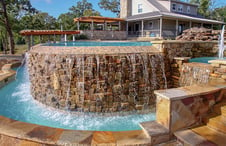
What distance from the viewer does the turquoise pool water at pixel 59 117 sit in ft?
15.5

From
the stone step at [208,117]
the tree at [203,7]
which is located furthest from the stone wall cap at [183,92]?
the tree at [203,7]

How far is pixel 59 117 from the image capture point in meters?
5.26

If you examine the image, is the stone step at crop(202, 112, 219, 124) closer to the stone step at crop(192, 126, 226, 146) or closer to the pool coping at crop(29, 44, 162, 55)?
the stone step at crop(192, 126, 226, 146)

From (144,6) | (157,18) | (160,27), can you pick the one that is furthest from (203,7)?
(160,27)

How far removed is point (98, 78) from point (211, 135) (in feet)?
11.7

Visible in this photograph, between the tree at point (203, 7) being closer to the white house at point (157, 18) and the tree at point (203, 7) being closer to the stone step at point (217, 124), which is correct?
the white house at point (157, 18)

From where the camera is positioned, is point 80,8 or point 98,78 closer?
point 98,78

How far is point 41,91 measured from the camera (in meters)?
6.17

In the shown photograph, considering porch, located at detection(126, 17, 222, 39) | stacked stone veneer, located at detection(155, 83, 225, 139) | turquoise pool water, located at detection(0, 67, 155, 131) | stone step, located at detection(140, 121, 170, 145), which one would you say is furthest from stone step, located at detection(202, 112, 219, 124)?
porch, located at detection(126, 17, 222, 39)

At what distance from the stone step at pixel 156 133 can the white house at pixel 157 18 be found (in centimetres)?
1625

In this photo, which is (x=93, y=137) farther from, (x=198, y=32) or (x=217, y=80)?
(x=198, y=32)

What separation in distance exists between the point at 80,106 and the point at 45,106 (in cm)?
149

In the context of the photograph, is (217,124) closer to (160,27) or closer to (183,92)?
(183,92)

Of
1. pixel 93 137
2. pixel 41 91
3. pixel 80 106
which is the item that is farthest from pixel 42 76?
pixel 93 137
